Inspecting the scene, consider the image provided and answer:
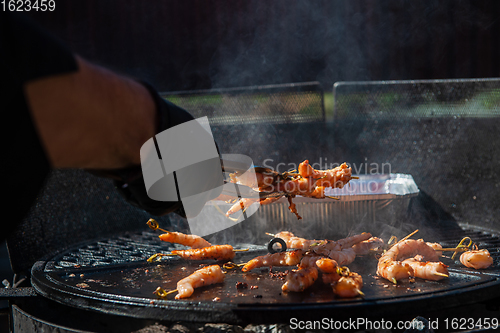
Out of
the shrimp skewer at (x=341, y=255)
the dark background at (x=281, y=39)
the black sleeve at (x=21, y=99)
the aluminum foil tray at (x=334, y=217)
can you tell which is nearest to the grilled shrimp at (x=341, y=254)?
the shrimp skewer at (x=341, y=255)

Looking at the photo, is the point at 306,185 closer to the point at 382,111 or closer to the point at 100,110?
the point at 100,110

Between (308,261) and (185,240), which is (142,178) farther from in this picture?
(185,240)

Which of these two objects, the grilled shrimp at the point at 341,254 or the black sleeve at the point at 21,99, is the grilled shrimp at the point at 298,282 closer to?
the grilled shrimp at the point at 341,254

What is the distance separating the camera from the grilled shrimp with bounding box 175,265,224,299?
2348mm

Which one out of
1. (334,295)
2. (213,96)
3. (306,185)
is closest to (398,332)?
(334,295)

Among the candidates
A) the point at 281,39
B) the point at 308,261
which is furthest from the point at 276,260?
the point at 281,39

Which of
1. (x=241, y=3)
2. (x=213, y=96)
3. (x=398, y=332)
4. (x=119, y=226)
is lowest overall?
(x=119, y=226)

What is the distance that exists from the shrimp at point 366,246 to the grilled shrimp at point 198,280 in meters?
1.10

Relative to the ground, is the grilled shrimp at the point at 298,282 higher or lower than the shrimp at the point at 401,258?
higher

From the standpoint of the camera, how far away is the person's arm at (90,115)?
105 centimetres

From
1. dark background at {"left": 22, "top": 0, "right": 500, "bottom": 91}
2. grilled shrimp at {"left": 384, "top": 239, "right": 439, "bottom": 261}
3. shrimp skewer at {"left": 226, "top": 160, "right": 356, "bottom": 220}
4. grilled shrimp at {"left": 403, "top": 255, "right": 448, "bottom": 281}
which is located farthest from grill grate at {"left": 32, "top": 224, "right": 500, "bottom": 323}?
dark background at {"left": 22, "top": 0, "right": 500, "bottom": 91}

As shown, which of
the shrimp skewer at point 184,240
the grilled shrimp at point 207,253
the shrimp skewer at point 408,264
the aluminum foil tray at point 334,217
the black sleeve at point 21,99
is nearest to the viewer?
the black sleeve at point 21,99

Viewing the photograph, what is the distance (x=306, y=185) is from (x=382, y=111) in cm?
270

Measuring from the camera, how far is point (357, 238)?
3.05 meters
